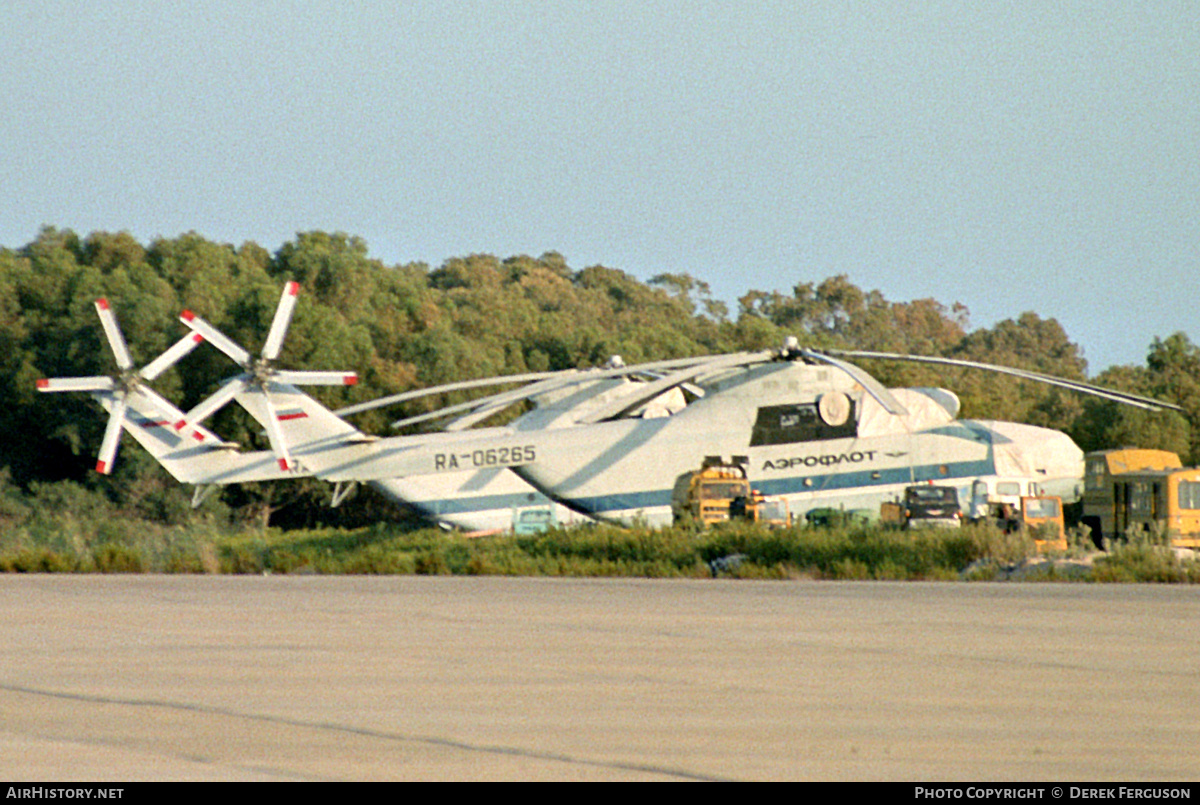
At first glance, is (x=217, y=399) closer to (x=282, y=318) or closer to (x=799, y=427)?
(x=282, y=318)

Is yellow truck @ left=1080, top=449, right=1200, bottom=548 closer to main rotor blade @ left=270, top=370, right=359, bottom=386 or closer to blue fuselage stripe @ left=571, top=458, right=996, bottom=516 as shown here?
blue fuselage stripe @ left=571, top=458, right=996, bottom=516

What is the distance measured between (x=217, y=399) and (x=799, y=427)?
40.7ft

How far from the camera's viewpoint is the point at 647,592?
587 inches

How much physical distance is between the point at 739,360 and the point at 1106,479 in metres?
7.82

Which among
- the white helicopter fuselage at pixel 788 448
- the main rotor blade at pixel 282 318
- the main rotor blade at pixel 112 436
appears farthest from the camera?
the white helicopter fuselage at pixel 788 448

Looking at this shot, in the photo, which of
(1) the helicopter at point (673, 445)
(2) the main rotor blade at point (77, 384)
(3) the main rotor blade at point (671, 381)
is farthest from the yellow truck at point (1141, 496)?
(2) the main rotor blade at point (77, 384)

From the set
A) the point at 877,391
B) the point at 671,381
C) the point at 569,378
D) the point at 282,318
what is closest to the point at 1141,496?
the point at 877,391

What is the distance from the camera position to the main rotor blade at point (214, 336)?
2433 centimetres

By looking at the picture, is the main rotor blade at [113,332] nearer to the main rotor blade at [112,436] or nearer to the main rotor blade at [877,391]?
the main rotor blade at [112,436]

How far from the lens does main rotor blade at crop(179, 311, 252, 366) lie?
958 inches

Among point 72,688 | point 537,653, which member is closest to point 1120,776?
point 537,653

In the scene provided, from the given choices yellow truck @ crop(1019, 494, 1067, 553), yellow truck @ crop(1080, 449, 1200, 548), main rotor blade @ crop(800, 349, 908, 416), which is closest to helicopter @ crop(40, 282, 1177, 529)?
main rotor blade @ crop(800, 349, 908, 416)

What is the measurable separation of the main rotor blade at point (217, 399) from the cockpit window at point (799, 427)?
11.0 m

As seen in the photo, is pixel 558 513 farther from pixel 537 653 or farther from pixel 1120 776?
pixel 1120 776
